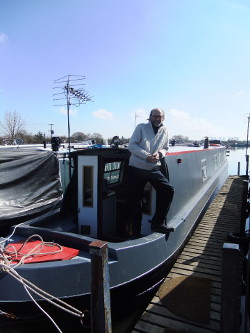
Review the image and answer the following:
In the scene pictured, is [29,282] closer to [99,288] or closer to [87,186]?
[99,288]

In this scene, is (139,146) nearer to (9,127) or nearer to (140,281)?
(140,281)

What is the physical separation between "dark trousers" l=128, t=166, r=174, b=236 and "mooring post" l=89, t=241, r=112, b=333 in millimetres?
1601

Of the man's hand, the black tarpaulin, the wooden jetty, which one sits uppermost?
the man's hand

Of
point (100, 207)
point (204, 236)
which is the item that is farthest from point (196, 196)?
point (100, 207)

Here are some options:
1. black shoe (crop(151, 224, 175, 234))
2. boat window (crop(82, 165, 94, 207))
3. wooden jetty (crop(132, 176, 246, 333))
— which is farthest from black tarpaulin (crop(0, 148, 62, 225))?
wooden jetty (crop(132, 176, 246, 333))

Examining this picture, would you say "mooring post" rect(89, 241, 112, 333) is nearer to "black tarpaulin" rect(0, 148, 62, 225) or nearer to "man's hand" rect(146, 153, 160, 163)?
"man's hand" rect(146, 153, 160, 163)

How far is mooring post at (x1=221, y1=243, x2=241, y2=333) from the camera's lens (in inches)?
111

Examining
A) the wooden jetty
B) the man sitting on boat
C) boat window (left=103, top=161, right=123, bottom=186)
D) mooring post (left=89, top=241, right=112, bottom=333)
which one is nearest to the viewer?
mooring post (left=89, top=241, right=112, bottom=333)

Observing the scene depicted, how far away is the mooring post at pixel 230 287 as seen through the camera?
2.82 m

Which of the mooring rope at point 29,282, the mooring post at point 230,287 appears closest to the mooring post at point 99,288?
the mooring rope at point 29,282

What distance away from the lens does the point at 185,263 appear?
502cm

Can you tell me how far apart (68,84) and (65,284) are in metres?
5.10

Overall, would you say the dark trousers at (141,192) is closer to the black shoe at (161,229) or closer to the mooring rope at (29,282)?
the black shoe at (161,229)

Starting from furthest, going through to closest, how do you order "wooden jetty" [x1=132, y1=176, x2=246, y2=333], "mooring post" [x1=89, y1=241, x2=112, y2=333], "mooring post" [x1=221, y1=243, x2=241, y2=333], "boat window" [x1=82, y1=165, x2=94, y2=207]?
"boat window" [x1=82, y1=165, x2=94, y2=207], "wooden jetty" [x1=132, y1=176, x2=246, y2=333], "mooring post" [x1=221, y1=243, x2=241, y2=333], "mooring post" [x1=89, y1=241, x2=112, y2=333]
